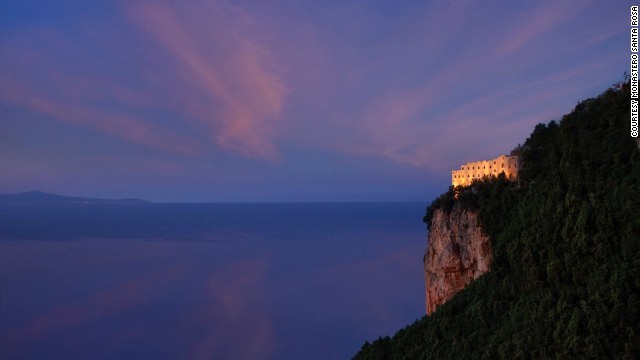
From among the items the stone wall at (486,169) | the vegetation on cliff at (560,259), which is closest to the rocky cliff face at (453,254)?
the vegetation on cliff at (560,259)

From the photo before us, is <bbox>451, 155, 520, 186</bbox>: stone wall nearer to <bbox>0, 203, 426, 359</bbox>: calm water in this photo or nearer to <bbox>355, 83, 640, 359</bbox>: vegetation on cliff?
<bbox>355, 83, 640, 359</bbox>: vegetation on cliff

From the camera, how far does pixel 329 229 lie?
130 metres

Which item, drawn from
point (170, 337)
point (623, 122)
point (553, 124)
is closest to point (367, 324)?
point (170, 337)

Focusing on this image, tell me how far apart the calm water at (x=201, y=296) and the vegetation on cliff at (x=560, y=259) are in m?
28.1

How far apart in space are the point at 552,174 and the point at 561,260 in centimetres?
449

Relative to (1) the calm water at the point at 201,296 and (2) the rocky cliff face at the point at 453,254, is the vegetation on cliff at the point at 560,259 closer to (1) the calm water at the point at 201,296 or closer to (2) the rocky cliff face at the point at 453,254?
(2) the rocky cliff face at the point at 453,254

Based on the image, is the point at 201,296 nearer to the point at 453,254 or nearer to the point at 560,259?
the point at 453,254

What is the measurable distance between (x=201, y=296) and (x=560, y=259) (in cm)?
5487

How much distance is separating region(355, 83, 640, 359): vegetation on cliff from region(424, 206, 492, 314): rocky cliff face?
1.19m

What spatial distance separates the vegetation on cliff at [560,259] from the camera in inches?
538

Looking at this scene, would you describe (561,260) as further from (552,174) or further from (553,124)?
(553,124)

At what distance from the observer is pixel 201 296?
62.2 metres

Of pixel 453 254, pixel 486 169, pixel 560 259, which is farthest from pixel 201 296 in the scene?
pixel 560 259

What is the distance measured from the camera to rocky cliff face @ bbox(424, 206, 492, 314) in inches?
912
